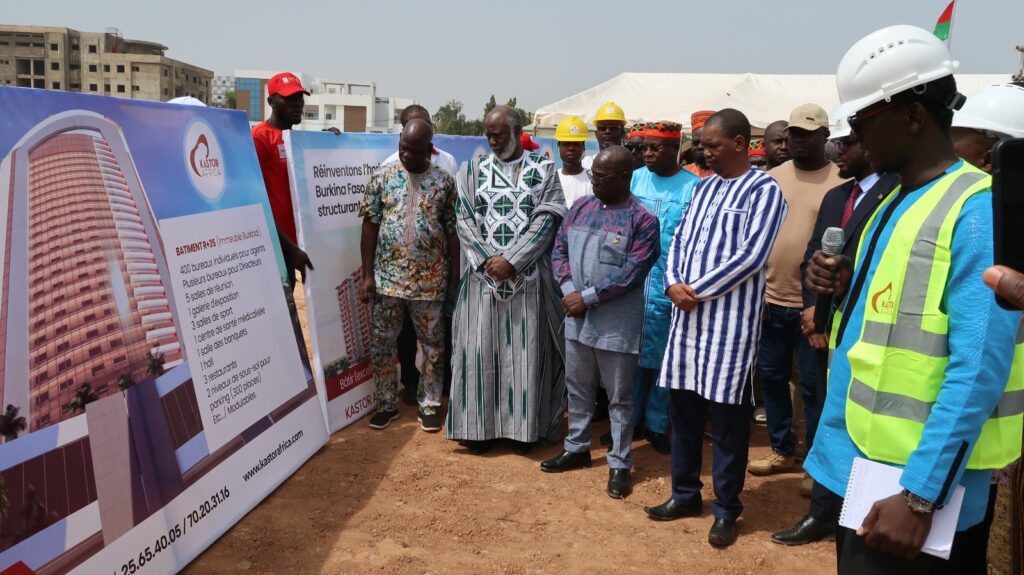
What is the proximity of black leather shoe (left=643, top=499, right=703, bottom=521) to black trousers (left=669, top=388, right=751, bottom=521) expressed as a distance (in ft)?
0.11

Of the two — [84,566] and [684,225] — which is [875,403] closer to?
[684,225]

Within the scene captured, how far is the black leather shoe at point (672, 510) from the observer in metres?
3.96

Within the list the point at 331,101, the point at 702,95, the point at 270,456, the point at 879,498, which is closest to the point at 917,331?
the point at 879,498

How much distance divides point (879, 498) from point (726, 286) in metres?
1.92

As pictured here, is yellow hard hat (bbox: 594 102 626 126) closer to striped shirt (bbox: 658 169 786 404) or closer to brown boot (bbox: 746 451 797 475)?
striped shirt (bbox: 658 169 786 404)

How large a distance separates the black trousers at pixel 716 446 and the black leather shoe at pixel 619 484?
36cm

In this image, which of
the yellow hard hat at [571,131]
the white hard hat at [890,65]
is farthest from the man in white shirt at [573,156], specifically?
the white hard hat at [890,65]

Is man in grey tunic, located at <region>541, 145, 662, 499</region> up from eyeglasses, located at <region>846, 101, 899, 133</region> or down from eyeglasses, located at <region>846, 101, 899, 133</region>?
down

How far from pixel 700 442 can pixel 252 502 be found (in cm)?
233

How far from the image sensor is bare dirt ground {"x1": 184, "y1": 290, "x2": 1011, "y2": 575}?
3439 mm

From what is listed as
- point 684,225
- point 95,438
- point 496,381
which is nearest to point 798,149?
point 684,225

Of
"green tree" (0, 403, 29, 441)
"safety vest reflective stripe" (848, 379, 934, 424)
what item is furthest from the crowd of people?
"green tree" (0, 403, 29, 441)

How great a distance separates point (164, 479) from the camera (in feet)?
10.1

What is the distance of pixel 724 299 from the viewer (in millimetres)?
3639
